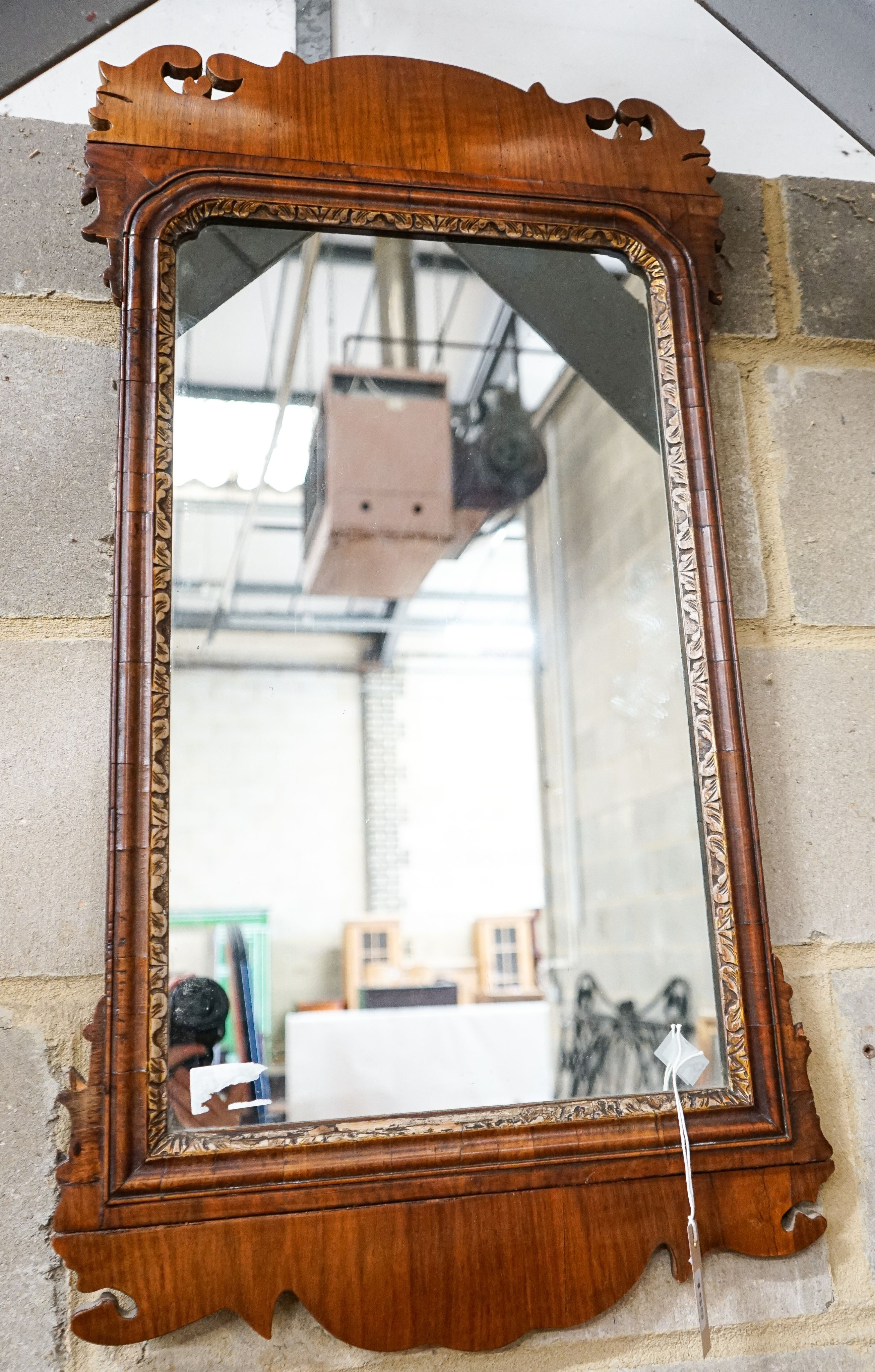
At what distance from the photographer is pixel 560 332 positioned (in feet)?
2.87

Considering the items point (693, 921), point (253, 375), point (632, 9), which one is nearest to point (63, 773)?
point (253, 375)

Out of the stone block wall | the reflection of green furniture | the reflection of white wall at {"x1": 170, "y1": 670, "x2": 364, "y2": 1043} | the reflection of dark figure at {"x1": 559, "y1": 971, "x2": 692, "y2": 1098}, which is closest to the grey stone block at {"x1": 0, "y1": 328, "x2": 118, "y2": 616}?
the stone block wall

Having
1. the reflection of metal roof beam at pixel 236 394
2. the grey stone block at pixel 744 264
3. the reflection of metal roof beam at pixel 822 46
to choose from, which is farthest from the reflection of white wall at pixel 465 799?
the reflection of metal roof beam at pixel 822 46

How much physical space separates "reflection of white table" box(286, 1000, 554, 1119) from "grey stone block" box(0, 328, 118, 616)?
0.34 meters

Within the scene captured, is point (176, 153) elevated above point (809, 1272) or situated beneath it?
elevated above

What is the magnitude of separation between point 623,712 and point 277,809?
27 centimetres

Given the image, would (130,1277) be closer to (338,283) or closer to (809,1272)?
(809,1272)

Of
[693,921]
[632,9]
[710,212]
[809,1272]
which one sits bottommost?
[809,1272]

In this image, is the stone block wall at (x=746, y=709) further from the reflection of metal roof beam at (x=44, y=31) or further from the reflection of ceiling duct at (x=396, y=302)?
the reflection of ceiling duct at (x=396, y=302)

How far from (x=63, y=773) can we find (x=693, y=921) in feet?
1.51

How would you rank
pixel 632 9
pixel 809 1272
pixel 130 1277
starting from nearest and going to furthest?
pixel 130 1277 → pixel 809 1272 → pixel 632 9

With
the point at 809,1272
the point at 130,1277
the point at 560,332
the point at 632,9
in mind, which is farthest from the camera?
the point at 632,9

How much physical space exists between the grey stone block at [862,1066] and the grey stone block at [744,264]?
1.79 feet

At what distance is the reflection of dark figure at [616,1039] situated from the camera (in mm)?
751
